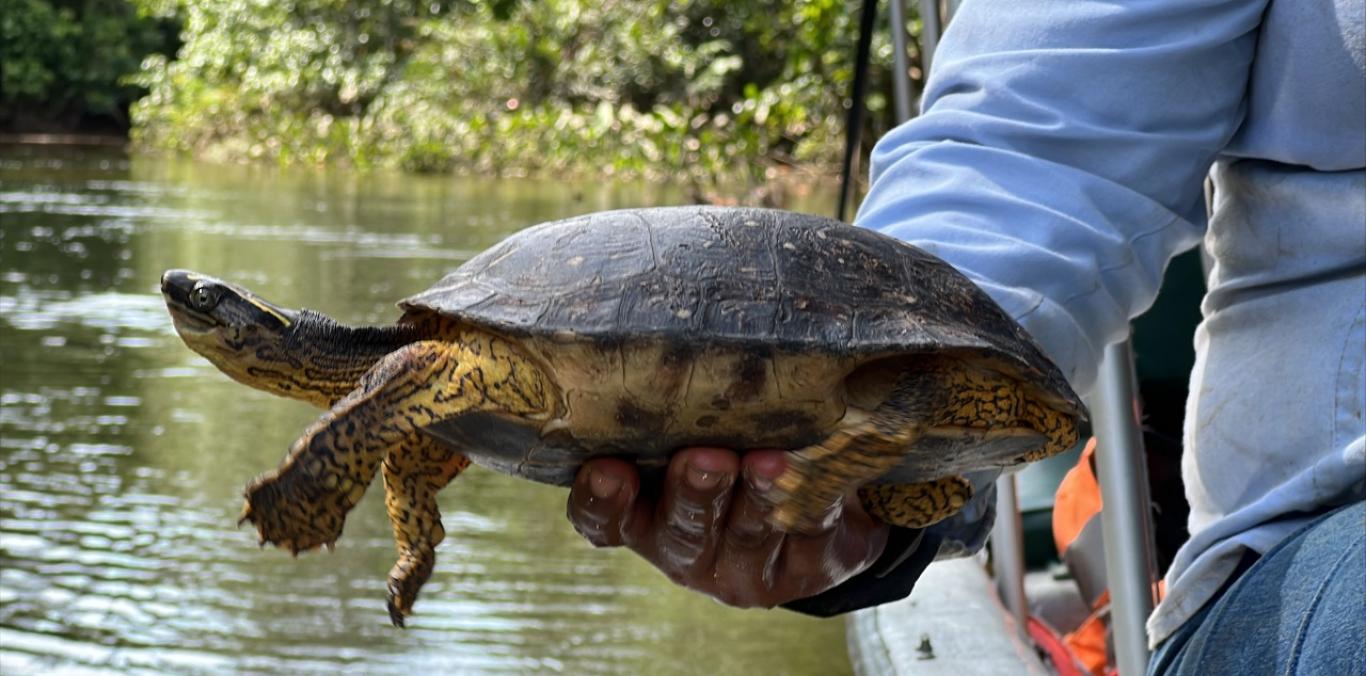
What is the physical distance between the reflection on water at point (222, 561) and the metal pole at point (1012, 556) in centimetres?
73

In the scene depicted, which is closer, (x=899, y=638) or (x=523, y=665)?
(x=899, y=638)

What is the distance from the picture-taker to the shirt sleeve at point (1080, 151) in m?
1.43

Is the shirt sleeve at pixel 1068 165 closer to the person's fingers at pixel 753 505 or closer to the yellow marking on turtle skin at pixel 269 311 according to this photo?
the person's fingers at pixel 753 505

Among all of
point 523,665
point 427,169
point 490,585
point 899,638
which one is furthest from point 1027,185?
point 427,169

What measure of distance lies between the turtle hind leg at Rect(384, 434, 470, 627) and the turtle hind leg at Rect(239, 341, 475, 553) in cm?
4

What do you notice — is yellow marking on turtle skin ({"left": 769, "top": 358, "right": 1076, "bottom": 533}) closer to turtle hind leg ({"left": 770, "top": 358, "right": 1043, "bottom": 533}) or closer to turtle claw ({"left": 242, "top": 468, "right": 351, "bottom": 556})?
turtle hind leg ({"left": 770, "top": 358, "right": 1043, "bottom": 533})

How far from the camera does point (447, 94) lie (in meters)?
19.1

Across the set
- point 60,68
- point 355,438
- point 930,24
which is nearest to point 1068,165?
point 355,438

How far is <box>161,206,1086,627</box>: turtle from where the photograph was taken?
1178 mm

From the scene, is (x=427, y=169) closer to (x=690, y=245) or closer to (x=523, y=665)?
(x=523, y=665)

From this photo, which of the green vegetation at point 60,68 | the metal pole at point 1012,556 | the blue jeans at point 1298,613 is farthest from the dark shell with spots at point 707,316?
the green vegetation at point 60,68

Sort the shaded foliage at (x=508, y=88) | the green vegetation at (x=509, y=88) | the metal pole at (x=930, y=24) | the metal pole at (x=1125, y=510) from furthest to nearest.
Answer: the shaded foliage at (x=508, y=88) < the green vegetation at (x=509, y=88) < the metal pole at (x=930, y=24) < the metal pole at (x=1125, y=510)

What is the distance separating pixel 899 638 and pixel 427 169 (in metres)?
16.1

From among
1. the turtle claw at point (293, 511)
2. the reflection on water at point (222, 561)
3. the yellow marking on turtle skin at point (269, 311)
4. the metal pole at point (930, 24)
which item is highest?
the metal pole at point (930, 24)
